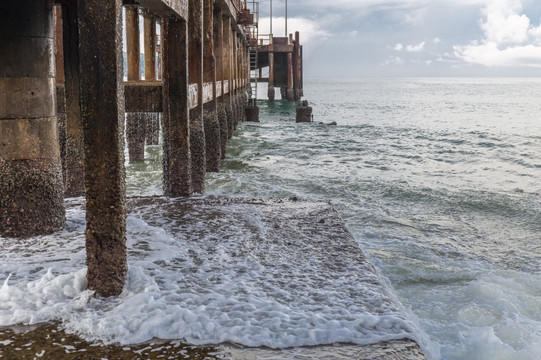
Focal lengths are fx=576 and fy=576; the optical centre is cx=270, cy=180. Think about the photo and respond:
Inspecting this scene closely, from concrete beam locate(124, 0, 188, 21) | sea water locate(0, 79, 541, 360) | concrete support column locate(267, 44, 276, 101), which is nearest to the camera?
sea water locate(0, 79, 541, 360)

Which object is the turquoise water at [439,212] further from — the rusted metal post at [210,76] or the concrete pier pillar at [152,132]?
the concrete pier pillar at [152,132]

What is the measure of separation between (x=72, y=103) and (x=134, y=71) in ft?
21.6

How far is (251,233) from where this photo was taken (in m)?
5.11

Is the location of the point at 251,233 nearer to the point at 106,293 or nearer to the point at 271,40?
the point at 106,293

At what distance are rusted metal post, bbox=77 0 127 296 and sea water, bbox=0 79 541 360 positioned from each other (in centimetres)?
26

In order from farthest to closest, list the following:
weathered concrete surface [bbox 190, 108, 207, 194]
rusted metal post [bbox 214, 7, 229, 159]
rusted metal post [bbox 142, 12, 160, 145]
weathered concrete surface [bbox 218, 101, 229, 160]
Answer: rusted metal post [bbox 142, 12, 160, 145] → rusted metal post [bbox 214, 7, 229, 159] → weathered concrete surface [bbox 218, 101, 229, 160] → weathered concrete surface [bbox 190, 108, 207, 194]

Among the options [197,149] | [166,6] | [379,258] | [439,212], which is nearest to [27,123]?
[166,6]

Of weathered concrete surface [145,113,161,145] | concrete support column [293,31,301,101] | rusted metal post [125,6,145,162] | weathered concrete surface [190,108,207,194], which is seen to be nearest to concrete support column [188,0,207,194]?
weathered concrete surface [190,108,207,194]

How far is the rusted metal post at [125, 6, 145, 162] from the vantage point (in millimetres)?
13031

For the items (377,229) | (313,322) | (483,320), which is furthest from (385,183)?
(313,322)

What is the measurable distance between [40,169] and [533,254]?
618 cm

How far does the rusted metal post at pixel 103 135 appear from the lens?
3484 millimetres

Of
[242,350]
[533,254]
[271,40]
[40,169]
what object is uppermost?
[271,40]

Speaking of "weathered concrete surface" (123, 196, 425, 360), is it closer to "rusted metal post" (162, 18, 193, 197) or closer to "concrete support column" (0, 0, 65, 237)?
"rusted metal post" (162, 18, 193, 197)
